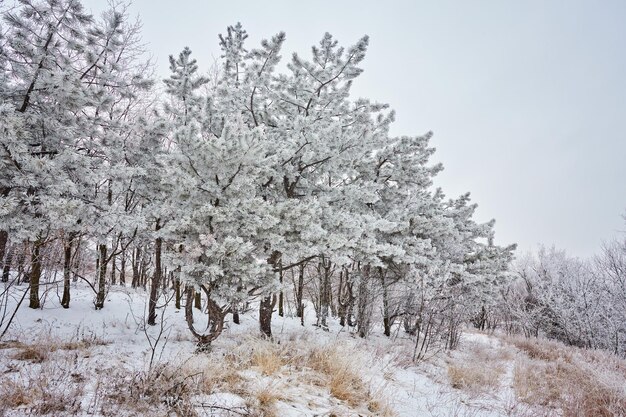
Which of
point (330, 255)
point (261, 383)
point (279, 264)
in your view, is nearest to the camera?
point (261, 383)

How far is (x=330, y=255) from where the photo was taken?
785cm

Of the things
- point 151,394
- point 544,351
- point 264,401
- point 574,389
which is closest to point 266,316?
point 264,401

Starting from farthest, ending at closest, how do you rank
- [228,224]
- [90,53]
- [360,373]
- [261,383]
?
1. [90,53]
2. [228,224]
3. [360,373]
4. [261,383]

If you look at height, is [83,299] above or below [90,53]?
below

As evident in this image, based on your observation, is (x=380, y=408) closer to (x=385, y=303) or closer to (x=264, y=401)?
(x=264, y=401)

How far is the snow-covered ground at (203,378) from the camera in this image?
3.23m

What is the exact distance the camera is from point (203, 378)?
13.0 ft

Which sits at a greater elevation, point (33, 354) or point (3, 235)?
point (3, 235)

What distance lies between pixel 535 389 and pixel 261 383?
672 cm

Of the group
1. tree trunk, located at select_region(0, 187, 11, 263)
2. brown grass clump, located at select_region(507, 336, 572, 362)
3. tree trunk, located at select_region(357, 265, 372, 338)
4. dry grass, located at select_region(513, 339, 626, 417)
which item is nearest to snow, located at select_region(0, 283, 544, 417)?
dry grass, located at select_region(513, 339, 626, 417)

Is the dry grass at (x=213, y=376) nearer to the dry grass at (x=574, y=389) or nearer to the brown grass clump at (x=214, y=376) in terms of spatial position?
the brown grass clump at (x=214, y=376)

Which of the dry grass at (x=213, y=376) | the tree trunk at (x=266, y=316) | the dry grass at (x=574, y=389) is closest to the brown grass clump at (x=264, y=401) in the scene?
the dry grass at (x=213, y=376)

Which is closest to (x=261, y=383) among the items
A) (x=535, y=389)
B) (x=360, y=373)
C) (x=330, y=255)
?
(x=360, y=373)

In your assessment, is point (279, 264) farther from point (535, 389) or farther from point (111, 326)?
point (535, 389)
